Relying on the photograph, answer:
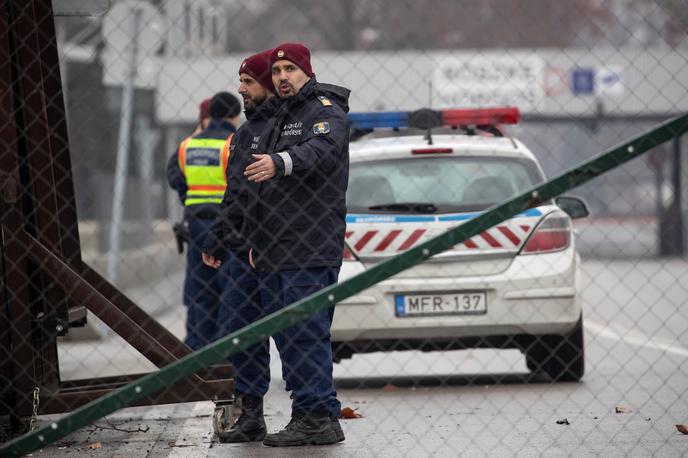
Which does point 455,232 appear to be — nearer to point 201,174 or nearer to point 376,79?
point 201,174

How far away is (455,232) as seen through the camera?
4.63 meters

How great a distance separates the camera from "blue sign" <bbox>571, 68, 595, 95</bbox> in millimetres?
29667

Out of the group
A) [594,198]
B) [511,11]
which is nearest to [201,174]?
[594,198]

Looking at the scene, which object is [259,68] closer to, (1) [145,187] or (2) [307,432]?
(2) [307,432]

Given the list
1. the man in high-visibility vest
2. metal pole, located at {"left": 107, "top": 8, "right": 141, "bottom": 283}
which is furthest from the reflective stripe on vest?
metal pole, located at {"left": 107, "top": 8, "right": 141, "bottom": 283}

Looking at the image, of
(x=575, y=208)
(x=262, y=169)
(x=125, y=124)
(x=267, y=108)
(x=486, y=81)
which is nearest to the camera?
(x=262, y=169)

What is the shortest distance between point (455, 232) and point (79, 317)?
3003mm

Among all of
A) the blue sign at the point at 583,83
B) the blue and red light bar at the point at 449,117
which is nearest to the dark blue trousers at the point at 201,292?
the blue and red light bar at the point at 449,117

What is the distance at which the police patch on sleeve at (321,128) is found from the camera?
6341 mm

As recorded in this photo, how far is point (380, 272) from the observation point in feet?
15.2

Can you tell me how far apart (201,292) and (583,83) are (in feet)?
71.1

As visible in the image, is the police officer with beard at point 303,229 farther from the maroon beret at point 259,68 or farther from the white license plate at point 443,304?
the white license plate at point 443,304

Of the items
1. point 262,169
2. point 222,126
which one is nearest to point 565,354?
point 222,126

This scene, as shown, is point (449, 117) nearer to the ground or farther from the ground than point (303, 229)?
farther from the ground
